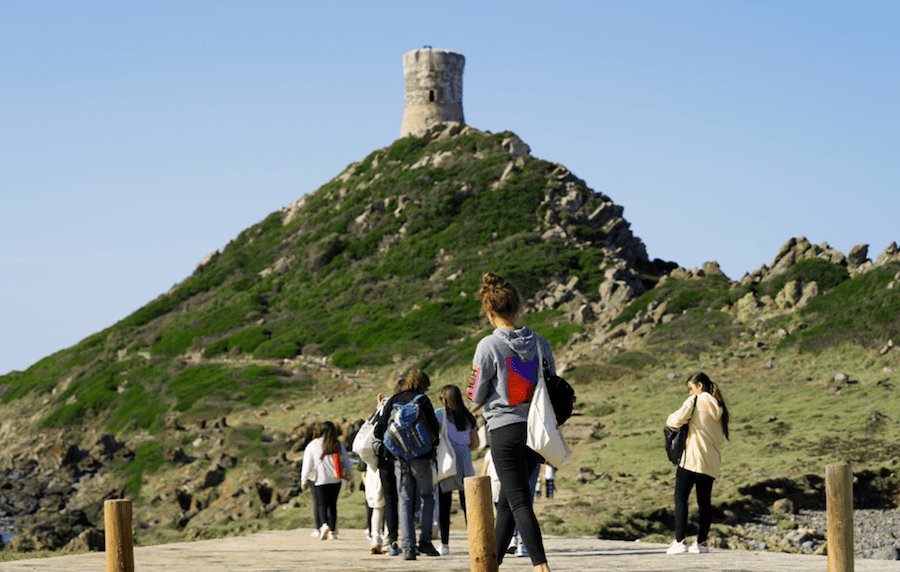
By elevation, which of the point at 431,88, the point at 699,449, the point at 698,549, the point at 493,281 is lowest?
the point at 698,549

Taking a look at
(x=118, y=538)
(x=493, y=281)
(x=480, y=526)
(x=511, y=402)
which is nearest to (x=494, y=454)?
(x=511, y=402)

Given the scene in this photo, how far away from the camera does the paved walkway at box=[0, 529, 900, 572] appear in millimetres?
7465

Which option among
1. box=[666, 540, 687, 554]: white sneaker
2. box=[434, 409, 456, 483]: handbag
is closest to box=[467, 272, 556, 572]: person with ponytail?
box=[434, 409, 456, 483]: handbag

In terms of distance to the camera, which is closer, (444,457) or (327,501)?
(444,457)

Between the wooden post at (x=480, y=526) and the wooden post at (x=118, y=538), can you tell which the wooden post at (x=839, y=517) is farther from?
the wooden post at (x=118, y=538)

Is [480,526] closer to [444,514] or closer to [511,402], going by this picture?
Result: [511,402]

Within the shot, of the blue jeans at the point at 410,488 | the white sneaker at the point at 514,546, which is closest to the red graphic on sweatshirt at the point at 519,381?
the blue jeans at the point at 410,488

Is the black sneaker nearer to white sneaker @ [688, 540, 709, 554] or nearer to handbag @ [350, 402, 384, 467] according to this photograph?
handbag @ [350, 402, 384, 467]

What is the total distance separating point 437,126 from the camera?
73500mm

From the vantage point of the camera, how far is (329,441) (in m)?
11.2

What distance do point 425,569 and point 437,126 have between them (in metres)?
67.4

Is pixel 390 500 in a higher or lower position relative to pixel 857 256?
lower

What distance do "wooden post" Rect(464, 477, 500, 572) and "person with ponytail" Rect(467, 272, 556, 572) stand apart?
624 millimetres

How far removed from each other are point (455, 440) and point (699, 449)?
224 centimetres
